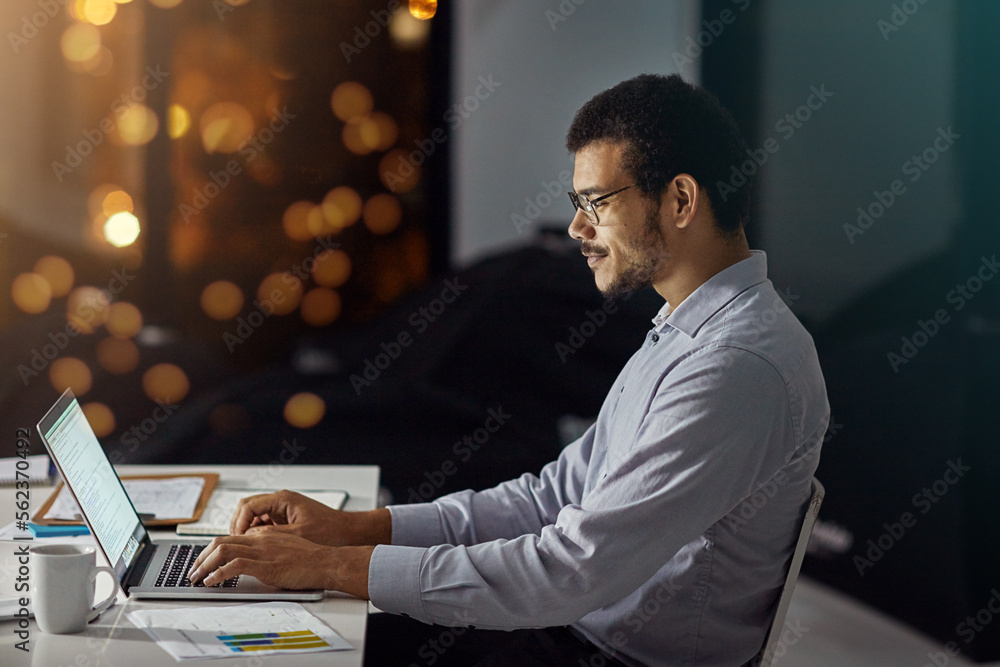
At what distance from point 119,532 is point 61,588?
207 millimetres

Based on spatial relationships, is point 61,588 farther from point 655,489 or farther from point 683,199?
point 683,199

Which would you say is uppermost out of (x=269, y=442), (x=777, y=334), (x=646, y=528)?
(x=777, y=334)

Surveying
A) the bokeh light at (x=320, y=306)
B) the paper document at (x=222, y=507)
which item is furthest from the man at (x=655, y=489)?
the bokeh light at (x=320, y=306)

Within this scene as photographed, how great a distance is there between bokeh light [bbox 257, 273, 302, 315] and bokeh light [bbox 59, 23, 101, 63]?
108 centimetres

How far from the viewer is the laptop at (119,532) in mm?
1013

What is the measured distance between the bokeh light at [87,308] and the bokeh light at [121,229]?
0.21 meters

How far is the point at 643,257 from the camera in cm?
119

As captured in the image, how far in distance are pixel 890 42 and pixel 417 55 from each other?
184 centimetres

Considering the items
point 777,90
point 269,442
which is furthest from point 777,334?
point 269,442

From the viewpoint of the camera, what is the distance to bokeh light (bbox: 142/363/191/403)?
11.2 ft

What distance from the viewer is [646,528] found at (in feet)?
3.12

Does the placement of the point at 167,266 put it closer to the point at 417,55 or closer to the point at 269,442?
the point at 269,442

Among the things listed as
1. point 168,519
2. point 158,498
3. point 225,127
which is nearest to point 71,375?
point 225,127

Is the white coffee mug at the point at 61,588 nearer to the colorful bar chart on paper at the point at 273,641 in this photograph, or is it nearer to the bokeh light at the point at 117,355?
the colorful bar chart on paper at the point at 273,641
